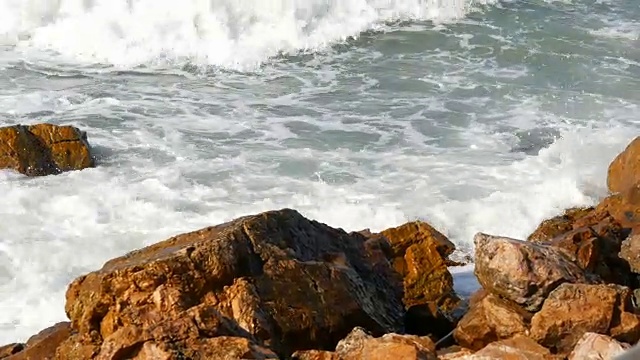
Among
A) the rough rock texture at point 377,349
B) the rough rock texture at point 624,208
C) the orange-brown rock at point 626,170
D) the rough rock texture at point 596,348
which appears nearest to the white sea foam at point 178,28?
the orange-brown rock at point 626,170

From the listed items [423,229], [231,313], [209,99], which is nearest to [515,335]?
[231,313]

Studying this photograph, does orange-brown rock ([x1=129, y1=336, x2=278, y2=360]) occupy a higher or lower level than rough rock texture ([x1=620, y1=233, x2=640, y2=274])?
higher

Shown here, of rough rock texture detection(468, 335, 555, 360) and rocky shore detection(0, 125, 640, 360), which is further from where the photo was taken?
rough rock texture detection(468, 335, 555, 360)

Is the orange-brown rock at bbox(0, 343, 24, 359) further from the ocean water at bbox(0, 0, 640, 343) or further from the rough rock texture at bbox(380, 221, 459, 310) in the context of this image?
the rough rock texture at bbox(380, 221, 459, 310)

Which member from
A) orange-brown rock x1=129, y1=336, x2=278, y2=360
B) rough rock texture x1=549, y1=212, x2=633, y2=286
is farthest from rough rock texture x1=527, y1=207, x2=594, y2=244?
orange-brown rock x1=129, y1=336, x2=278, y2=360

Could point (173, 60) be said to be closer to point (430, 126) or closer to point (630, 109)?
point (430, 126)

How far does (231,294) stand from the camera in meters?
4.66

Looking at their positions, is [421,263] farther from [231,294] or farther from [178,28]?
[178,28]

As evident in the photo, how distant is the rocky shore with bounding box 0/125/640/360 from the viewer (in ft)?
13.2

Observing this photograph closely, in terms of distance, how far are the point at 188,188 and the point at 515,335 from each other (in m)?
5.83

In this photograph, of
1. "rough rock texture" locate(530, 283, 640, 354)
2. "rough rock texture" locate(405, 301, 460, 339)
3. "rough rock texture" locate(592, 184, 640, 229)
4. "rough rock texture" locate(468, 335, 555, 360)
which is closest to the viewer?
"rough rock texture" locate(468, 335, 555, 360)

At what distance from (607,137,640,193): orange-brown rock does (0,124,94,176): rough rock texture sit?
19.6 ft

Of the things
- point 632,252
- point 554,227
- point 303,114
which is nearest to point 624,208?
point 554,227

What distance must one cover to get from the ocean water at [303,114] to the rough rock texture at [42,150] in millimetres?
268
